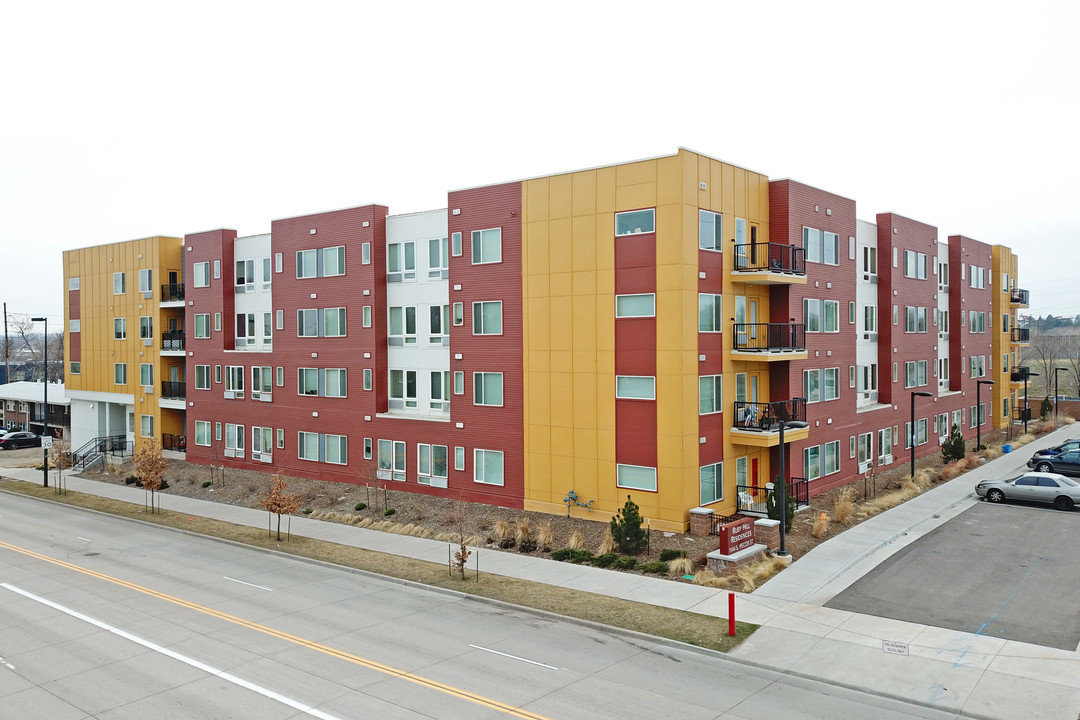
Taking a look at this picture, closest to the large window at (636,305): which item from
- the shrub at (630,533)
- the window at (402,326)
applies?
the shrub at (630,533)

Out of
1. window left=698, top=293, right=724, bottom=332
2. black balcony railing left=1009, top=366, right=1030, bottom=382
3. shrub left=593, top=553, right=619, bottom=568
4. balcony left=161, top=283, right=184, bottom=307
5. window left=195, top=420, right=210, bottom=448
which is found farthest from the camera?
black balcony railing left=1009, top=366, right=1030, bottom=382

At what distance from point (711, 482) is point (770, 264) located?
29.1 ft

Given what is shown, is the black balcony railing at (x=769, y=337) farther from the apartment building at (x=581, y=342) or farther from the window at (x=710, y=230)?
the window at (x=710, y=230)

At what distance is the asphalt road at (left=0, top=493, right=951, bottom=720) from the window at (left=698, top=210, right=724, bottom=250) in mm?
14835

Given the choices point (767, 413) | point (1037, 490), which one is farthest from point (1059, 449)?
point (767, 413)

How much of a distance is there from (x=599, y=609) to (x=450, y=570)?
566 centimetres

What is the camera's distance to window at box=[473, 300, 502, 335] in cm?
3144

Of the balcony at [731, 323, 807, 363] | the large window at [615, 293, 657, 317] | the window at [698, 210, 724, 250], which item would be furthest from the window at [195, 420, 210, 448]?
the window at [698, 210, 724, 250]

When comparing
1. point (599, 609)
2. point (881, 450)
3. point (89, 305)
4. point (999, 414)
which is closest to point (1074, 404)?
point (999, 414)

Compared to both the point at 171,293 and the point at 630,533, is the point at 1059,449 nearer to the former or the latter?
the point at 630,533

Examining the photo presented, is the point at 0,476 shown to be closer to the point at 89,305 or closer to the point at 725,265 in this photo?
the point at 89,305

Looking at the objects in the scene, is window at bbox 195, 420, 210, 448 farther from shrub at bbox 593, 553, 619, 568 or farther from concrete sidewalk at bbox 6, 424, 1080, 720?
shrub at bbox 593, 553, 619, 568

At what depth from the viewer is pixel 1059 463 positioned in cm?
3828

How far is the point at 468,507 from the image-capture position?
104 feet
